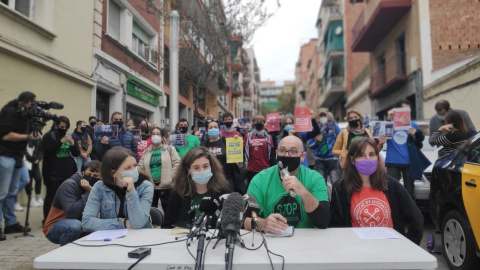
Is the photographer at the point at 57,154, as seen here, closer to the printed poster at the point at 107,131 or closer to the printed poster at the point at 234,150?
the printed poster at the point at 107,131

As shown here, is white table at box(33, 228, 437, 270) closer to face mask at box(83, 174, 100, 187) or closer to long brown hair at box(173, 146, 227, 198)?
long brown hair at box(173, 146, 227, 198)

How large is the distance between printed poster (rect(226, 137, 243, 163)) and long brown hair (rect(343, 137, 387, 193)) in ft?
8.61

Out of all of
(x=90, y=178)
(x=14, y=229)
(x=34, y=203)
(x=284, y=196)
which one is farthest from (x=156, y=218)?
(x=34, y=203)

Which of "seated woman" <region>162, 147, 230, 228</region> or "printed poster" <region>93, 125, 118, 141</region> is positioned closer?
"seated woman" <region>162, 147, 230, 228</region>

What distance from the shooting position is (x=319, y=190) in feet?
9.47

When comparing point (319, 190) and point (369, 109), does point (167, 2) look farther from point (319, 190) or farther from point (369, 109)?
point (369, 109)

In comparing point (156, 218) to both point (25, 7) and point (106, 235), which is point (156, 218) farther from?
point (25, 7)

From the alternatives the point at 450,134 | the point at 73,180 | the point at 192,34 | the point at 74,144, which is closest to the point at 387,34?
the point at 192,34

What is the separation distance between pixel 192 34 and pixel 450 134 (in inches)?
335

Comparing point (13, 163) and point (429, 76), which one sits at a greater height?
point (429, 76)

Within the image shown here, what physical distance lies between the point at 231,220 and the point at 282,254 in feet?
1.14

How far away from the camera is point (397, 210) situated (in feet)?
9.69

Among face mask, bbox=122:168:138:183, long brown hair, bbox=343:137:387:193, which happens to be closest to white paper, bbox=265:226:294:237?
long brown hair, bbox=343:137:387:193

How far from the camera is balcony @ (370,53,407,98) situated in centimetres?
1612
